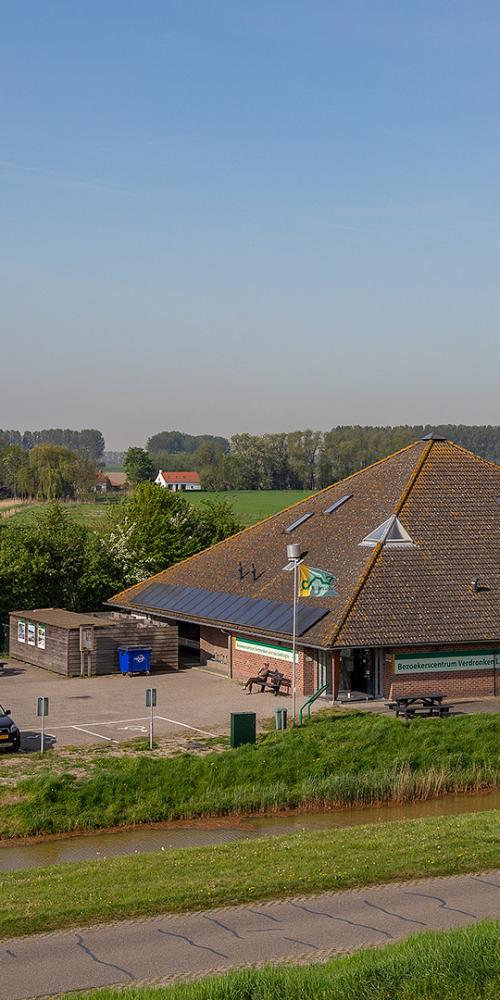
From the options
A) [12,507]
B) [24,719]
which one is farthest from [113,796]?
[12,507]

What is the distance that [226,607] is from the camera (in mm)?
43125

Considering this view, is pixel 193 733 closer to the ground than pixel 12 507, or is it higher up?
closer to the ground

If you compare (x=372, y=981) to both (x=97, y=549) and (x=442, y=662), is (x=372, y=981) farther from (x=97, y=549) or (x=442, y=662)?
(x=97, y=549)

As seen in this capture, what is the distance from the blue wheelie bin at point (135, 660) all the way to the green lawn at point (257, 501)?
56.6 metres

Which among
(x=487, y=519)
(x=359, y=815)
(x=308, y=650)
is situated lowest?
(x=359, y=815)

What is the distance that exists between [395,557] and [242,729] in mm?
11739

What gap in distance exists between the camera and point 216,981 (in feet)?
43.1

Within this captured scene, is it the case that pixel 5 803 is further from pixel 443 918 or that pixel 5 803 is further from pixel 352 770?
pixel 443 918

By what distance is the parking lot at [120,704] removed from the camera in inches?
1282

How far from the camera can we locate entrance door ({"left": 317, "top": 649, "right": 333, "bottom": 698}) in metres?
37.4

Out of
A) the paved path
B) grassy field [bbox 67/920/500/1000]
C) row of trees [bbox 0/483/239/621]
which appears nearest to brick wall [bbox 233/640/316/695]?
row of trees [bbox 0/483/239/621]

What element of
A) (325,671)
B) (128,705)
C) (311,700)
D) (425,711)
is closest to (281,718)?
(311,700)

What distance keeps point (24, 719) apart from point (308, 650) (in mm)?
9191

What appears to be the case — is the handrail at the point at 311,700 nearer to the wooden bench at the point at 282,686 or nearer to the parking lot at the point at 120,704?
the parking lot at the point at 120,704
